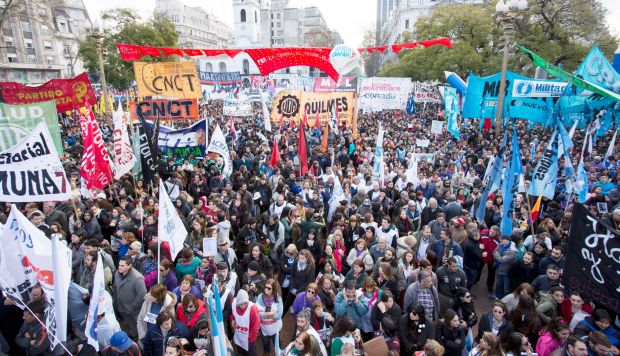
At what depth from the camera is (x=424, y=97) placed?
80.6ft

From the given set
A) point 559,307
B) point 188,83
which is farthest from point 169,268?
point 188,83

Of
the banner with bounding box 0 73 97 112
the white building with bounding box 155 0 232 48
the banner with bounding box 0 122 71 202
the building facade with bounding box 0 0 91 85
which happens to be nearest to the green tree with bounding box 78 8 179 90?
the building facade with bounding box 0 0 91 85

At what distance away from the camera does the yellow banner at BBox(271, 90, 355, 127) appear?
14008 mm

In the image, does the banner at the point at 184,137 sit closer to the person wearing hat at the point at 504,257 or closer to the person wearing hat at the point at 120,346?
the person wearing hat at the point at 120,346

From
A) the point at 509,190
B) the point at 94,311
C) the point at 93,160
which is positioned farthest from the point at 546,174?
the point at 93,160

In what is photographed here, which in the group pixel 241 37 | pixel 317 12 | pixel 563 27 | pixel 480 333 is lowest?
pixel 480 333

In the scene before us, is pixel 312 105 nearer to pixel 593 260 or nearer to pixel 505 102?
pixel 505 102

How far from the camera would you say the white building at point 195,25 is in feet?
331

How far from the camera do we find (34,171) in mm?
5555

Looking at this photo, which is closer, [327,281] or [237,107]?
[327,281]

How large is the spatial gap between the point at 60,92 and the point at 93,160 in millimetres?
8253

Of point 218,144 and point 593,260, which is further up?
point 218,144

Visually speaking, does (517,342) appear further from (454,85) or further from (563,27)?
(563,27)

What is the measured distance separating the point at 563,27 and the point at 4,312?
3377cm
